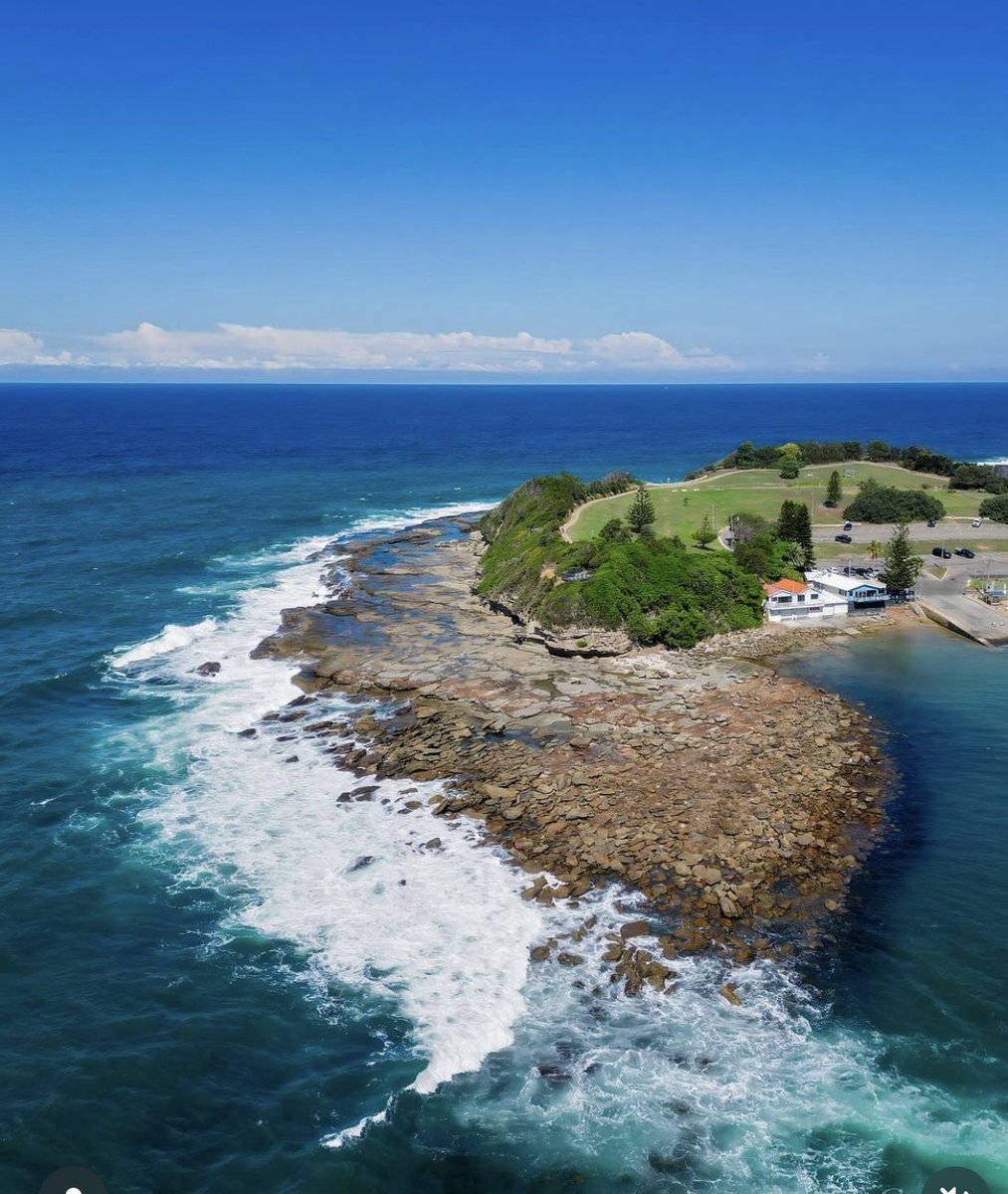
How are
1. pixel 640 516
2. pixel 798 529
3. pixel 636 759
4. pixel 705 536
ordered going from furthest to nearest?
pixel 640 516
pixel 798 529
pixel 705 536
pixel 636 759

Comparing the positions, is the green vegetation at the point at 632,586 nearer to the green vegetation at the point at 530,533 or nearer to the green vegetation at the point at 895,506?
the green vegetation at the point at 530,533

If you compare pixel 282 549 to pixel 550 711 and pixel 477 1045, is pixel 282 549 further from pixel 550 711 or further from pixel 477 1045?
pixel 477 1045

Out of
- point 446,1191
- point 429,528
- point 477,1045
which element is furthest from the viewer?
point 429,528

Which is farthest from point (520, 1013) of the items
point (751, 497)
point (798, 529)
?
point (751, 497)

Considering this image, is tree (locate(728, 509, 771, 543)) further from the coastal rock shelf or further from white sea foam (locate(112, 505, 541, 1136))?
white sea foam (locate(112, 505, 541, 1136))

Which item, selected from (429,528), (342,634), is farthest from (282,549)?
(342,634)

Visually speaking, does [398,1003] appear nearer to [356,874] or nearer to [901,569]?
[356,874]
